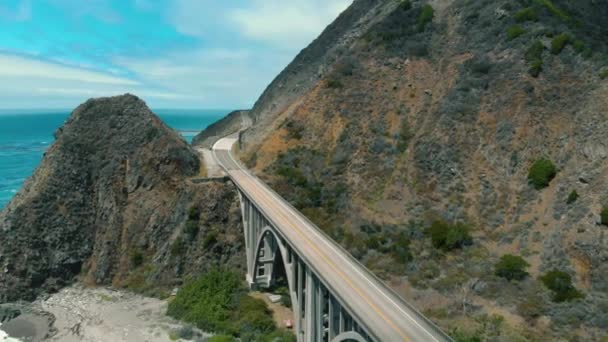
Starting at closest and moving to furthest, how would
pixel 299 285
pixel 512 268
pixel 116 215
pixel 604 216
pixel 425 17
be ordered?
pixel 299 285, pixel 604 216, pixel 512 268, pixel 116 215, pixel 425 17

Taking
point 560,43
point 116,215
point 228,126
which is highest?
point 560,43

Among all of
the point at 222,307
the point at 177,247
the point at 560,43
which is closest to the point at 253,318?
the point at 222,307

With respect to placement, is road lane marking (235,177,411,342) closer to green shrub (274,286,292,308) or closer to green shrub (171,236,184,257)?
green shrub (274,286,292,308)

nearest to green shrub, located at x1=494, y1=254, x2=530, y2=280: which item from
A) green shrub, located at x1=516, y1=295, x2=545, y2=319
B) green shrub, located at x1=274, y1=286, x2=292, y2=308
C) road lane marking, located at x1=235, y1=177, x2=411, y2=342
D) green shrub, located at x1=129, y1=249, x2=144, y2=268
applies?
green shrub, located at x1=516, y1=295, x2=545, y2=319

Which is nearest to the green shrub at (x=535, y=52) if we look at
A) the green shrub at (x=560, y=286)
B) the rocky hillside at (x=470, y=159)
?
the rocky hillside at (x=470, y=159)

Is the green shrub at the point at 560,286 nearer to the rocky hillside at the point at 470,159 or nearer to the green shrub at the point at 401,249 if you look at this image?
the rocky hillside at the point at 470,159

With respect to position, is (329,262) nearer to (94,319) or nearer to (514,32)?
(94,319)
